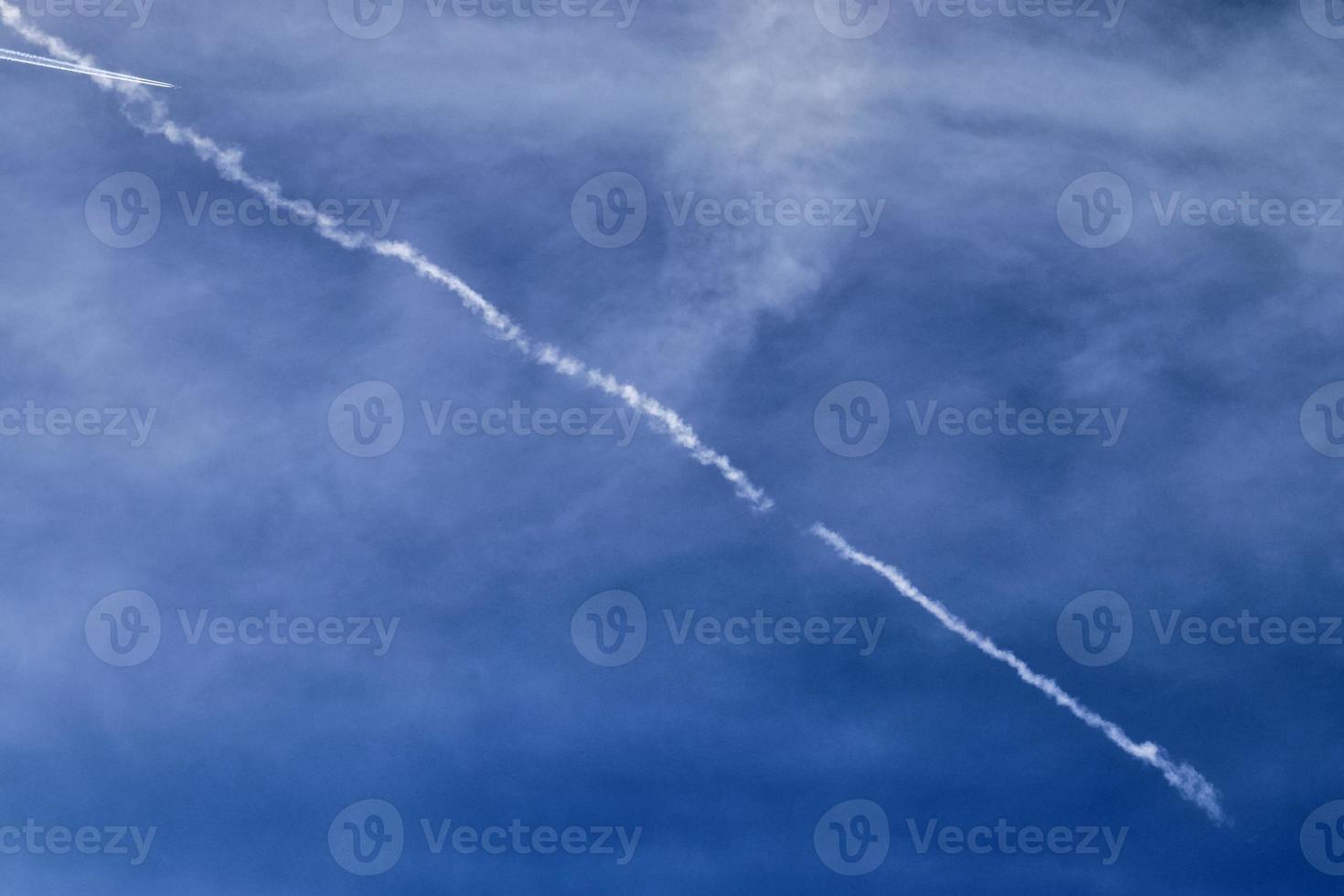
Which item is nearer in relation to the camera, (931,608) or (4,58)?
(4,58)

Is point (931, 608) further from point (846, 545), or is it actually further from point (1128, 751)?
point (1128, 751)

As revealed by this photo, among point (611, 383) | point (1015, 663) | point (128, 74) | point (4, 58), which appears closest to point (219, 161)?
point (128, 74)

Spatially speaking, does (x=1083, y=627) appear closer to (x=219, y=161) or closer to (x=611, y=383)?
(x=611, y=383)

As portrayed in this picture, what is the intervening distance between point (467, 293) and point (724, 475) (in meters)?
14.0

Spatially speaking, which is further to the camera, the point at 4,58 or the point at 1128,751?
the point at 1128,751

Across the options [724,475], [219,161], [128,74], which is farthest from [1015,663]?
[128,74]

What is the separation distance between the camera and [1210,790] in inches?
2685

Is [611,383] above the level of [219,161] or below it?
below

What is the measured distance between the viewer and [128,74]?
65.4 metres

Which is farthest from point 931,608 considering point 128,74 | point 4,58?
point 4,58

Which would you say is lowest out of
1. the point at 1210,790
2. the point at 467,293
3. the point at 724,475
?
the point at 1210,790

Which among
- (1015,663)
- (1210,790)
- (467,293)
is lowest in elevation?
(1210,790)

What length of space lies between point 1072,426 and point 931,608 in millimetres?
10320

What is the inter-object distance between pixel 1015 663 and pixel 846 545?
30.8 feet
